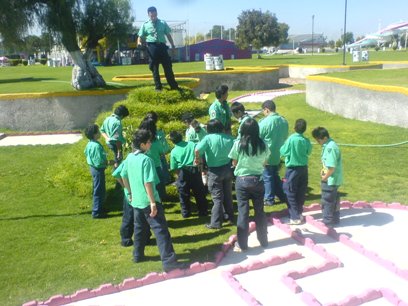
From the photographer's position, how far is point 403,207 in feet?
23.3

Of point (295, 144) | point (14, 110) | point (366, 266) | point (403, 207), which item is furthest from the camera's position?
point (14, 110)

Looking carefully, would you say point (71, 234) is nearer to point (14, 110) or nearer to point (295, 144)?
point (295, 144)

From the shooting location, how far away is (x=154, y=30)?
9.52 meters

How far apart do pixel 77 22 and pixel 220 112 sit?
10718 mm

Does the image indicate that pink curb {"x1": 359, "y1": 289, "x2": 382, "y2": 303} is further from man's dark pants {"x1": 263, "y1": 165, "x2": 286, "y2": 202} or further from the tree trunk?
the tree trunk

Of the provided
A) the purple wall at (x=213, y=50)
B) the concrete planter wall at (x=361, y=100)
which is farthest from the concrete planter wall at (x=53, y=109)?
the purple wall at (x=213, y=50)

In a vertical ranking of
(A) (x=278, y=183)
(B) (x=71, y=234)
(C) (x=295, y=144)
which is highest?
(C) (x=295, y=144)

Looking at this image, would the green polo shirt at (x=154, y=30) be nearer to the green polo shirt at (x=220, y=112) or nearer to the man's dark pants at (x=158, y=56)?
the man's dark pants at (x=158, y=56)

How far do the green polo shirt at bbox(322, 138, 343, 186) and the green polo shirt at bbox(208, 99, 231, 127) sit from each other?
95.8 inches

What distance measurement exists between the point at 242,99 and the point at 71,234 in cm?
1641

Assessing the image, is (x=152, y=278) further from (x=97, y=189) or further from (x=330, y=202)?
(x=330, y=202)

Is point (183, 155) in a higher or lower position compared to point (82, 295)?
higher

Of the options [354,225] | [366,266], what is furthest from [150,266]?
[354,225]

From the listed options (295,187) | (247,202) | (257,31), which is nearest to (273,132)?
(295,187)
